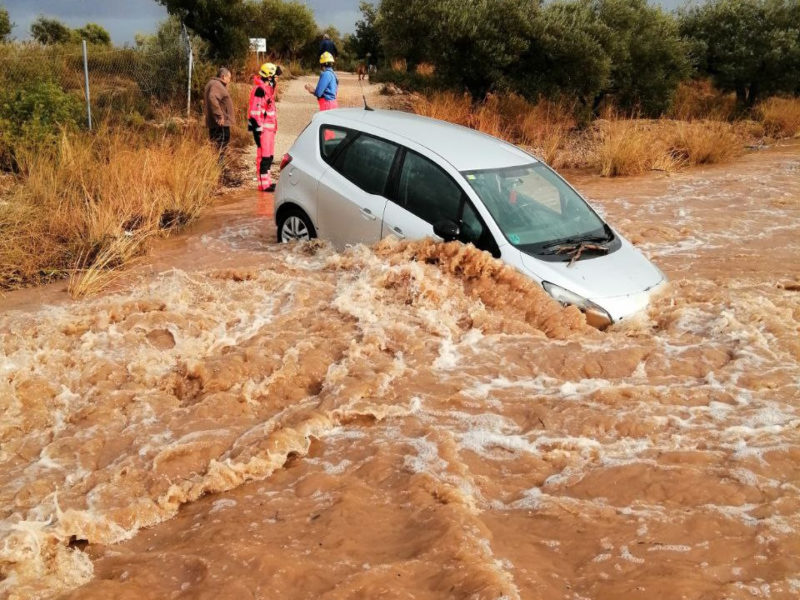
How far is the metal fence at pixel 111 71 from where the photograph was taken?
14.6m

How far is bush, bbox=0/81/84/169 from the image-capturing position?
439 inches

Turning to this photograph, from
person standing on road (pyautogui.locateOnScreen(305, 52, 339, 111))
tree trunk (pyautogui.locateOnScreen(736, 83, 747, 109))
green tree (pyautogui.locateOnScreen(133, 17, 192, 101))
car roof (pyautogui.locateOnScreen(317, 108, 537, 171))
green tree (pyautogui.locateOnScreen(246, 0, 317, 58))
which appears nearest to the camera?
car roof (pyautogui.locateOnScreen(317, 108, 537, 171))

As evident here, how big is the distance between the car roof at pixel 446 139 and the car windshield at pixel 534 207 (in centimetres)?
14

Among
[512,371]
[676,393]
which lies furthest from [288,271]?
[676,393]

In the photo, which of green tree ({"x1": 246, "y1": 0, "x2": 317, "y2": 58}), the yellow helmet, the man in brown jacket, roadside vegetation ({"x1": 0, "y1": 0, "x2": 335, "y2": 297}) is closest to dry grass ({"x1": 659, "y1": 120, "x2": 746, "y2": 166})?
the yellow helmet

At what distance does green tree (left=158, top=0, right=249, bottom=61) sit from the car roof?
1464 centimetres

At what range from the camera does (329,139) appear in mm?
7906

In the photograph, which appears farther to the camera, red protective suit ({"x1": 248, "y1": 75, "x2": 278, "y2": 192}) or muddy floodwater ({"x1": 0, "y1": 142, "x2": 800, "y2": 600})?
red protective suit ({"x1": 248, "y1": 75, "x2": 278, "y2": 192})

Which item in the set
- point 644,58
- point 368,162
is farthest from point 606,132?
point 368,162

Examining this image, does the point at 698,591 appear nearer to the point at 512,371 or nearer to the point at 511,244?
the point at 512,371

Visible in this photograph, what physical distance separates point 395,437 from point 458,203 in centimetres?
255

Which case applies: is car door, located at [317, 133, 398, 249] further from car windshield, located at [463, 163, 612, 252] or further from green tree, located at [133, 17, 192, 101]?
Answer: green tree, located at [133, 17, 192, 101]

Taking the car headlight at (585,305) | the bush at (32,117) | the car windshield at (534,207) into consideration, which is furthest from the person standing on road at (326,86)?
the car headlight at (585,305)

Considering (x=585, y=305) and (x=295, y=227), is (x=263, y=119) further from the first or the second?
(x=585, y=305)
